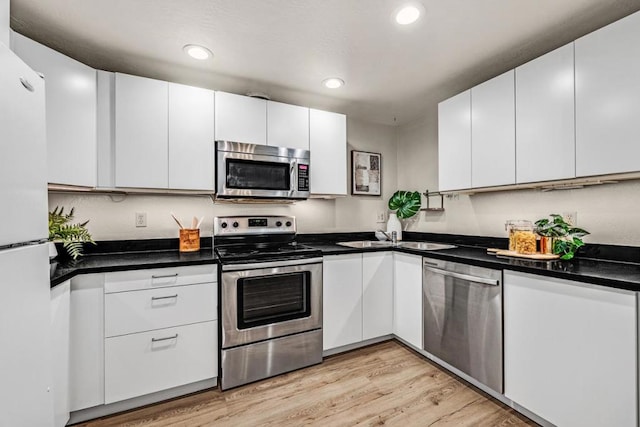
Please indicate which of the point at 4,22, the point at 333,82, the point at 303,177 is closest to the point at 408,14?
the point at 333,82

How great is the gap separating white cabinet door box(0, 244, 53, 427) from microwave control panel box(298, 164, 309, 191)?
171cm

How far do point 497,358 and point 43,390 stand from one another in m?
2.19

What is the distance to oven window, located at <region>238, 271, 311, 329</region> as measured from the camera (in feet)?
6.75

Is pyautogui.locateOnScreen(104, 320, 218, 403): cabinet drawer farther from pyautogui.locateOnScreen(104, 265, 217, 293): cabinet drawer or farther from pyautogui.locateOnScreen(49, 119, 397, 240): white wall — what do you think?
pyautogui.locateOnScreen(49, 119, 397, 240): white wall

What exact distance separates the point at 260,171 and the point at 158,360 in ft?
4.81

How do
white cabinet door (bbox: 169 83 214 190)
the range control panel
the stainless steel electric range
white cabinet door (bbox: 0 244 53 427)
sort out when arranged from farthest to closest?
the range control panel < white cabinet door (bbox: 169 83 214 190) < the stainless steel electric range < white cabinet door (bbox: 0 244 53 427)

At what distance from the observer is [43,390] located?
1.03 m

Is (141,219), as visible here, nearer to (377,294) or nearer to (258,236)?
(258,236)

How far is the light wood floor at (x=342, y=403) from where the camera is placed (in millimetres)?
1683

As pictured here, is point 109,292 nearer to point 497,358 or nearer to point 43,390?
point 43,390

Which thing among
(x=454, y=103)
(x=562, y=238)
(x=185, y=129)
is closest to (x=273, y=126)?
(x=185, y=129)

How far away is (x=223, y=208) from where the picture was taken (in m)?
2.63

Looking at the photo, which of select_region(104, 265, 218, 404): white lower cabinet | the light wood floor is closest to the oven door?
select_region(104, 265, 218, 404): white lower cabinet

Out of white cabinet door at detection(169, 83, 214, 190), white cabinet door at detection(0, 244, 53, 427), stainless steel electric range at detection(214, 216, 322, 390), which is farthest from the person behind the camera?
white cabinet door at detection(169, 83, 214, 190)
